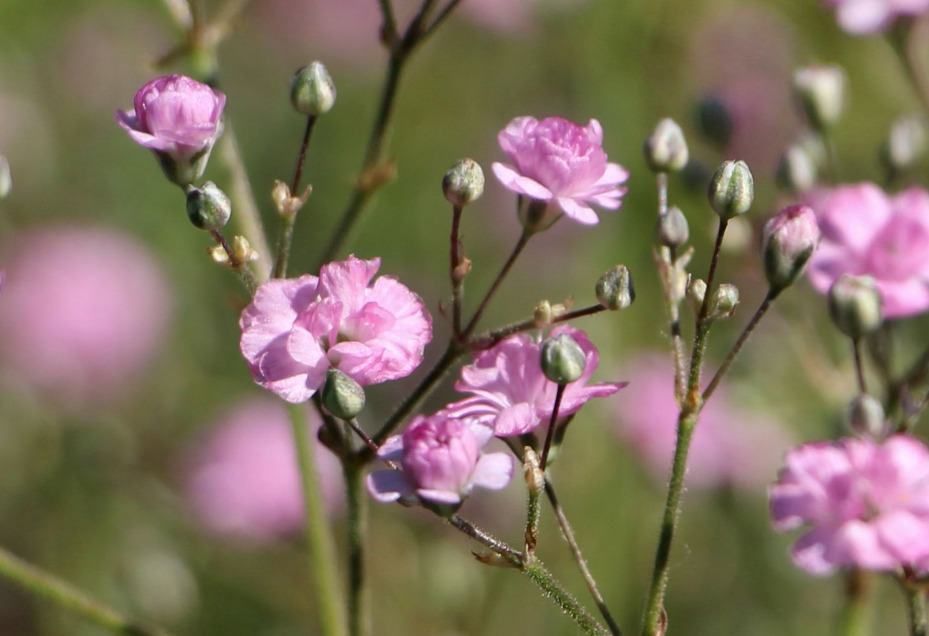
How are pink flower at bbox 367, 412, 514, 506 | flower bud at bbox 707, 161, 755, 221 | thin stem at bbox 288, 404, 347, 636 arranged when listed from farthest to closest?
thin stem at bbox 288, 404, 347, 636 < flower bud at bbox 707, 161, 755, 221 < pink flower at bbox 367, 412, 514, 506

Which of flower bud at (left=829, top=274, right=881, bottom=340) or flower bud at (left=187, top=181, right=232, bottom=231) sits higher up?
flower bud at (left=187, top=181, right=232, bottom=231)

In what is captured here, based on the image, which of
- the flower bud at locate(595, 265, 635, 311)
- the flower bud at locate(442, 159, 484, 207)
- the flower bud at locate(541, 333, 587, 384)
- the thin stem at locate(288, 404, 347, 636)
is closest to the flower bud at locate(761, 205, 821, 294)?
the flower bud at locate(595, 265, 635, 311)

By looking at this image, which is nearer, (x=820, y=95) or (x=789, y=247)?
(x=789, y=247)

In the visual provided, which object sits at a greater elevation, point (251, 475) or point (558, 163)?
point (558, 163)

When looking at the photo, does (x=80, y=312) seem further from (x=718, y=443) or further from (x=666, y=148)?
(x=666, y=148)

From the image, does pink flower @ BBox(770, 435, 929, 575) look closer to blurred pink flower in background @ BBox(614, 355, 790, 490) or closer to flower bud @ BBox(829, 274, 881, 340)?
flower bud @ BBox(829, 274, 881, 340)

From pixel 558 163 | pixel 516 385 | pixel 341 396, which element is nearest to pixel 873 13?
pixel 558 163
